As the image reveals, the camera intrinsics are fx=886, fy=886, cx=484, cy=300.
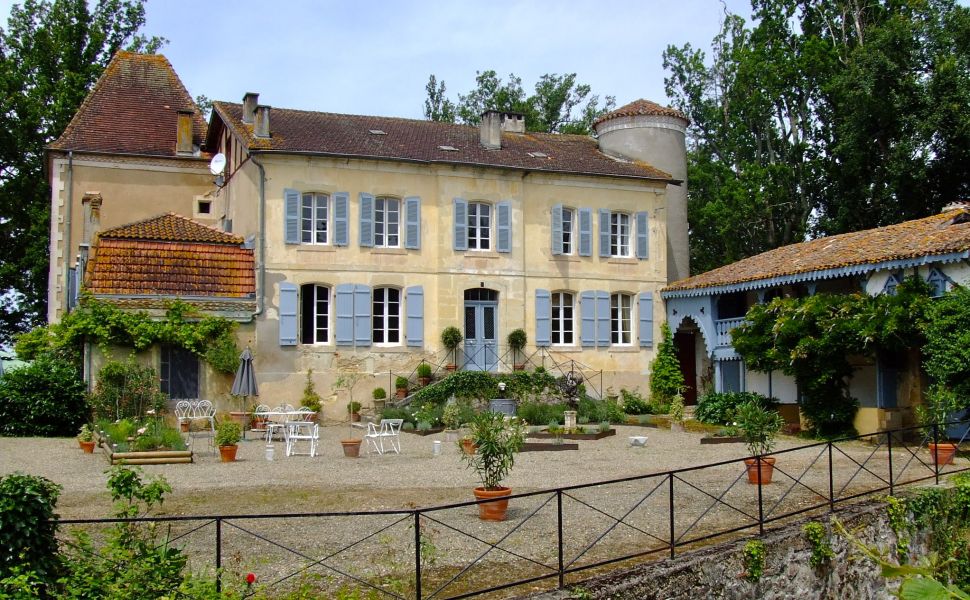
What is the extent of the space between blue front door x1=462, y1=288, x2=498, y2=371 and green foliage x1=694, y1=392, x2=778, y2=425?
559 cm

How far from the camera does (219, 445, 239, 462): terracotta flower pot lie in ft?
46.3

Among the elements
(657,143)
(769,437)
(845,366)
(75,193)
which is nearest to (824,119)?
(657,143)

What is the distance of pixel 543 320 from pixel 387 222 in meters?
4.86

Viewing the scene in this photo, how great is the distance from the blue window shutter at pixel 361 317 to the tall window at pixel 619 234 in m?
7.25

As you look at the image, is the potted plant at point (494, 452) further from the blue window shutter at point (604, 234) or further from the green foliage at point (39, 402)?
the blue window shutter at point (604, 234)

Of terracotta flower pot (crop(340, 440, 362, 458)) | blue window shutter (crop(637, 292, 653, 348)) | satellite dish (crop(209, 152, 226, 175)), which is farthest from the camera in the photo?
blue window shutter (crop(637, 292, 653, 348))

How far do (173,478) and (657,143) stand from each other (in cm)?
1866


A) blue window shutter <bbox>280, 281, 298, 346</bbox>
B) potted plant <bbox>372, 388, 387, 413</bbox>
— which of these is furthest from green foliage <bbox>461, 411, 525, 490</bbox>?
blue window shutter <bbox>280, 281, 298, 346</bbox>

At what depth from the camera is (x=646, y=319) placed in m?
24.5

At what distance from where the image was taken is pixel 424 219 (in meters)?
22.8

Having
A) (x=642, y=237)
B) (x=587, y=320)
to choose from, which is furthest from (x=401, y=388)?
(x=642, y=237)

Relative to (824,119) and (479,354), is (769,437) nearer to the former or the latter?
(479,354)

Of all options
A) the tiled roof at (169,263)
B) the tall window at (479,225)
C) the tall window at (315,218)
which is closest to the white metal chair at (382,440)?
the tiled roof at (169,263)

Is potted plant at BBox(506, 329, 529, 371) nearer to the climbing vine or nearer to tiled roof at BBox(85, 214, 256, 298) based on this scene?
tiled roof at BBox(85, 214, 256, 298)
